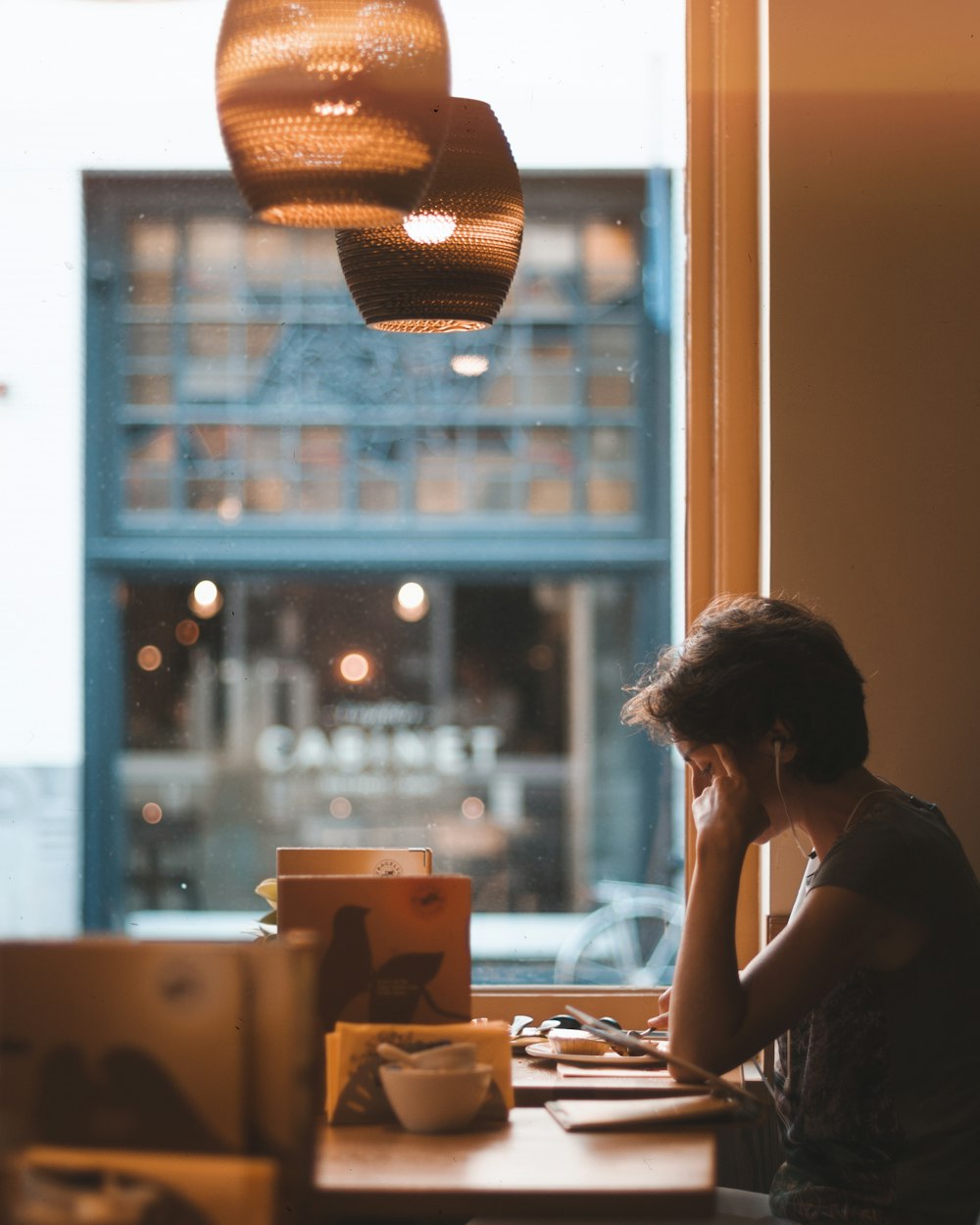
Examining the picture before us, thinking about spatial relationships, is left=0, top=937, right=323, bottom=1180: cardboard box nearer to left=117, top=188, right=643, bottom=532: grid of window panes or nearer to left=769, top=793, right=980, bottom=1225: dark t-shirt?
left=769, top=793, right=980, bottom=1225: dark t-shirt

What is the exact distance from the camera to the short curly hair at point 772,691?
6.49 ft

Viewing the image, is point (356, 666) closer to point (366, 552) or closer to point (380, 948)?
point (366, 552)

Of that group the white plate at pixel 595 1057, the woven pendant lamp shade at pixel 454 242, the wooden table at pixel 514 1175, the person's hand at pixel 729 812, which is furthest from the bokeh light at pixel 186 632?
the wooden table at pixel 514 1175

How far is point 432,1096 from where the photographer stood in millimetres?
1574

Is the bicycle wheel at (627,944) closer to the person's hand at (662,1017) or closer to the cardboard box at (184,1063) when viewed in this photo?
the person's hand at (662,1017)

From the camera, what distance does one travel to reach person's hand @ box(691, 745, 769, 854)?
6.42 ft

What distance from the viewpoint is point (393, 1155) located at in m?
1.48

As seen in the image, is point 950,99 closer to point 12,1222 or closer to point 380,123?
point 380,123

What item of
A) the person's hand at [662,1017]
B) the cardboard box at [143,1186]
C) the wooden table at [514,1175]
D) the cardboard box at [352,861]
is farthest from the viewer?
the person's hand at [662,1017]

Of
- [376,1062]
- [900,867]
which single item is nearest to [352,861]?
[376,1062]

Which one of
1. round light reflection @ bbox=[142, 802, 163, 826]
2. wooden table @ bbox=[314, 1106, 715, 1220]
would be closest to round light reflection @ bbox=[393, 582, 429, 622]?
round light reflection @ bbox=[142, 802, 163, 826]

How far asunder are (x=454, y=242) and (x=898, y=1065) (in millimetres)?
1221

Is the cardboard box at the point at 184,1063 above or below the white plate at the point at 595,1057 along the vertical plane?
above

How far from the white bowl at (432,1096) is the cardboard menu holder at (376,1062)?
0.12ft
